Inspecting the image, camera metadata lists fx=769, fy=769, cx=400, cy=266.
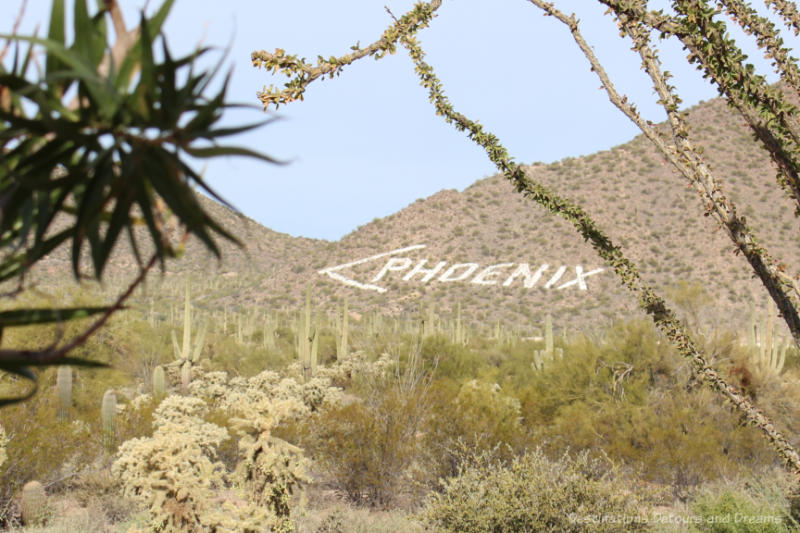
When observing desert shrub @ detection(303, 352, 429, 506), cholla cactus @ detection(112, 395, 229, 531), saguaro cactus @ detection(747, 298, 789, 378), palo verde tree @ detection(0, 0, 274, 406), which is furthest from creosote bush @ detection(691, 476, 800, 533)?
palo verde tree @ detection(0, 0, 274, 406)

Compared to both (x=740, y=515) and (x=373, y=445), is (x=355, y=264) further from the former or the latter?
(x=740, y=515)

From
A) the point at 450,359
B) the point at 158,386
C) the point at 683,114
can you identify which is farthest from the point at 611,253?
the point at 450,359

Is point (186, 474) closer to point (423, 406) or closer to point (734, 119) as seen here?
point (423, 406)

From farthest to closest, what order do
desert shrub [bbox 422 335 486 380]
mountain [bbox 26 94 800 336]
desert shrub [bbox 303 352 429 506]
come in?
mountain [bbox 26 94 800 336] < desert shrub [bbox 422 335 486 380] < desert shrub [bbox 303 352 429 506]

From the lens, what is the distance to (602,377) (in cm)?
1541

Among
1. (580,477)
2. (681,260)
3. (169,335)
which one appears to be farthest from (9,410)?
(681,260)

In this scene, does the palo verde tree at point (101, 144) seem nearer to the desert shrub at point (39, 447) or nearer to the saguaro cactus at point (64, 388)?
the desert shrub at point (39, 447)

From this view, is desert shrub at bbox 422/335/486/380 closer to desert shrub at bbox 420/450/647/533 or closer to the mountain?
desert shrub at bbox 420/450/647/533

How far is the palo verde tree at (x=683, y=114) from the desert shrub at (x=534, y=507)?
3.18m

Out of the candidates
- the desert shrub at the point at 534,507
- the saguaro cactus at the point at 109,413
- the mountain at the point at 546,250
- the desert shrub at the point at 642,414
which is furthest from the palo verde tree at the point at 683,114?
the mountain at the point at 546,250

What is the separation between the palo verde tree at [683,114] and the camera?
5.17 metres

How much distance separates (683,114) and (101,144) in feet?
16.3

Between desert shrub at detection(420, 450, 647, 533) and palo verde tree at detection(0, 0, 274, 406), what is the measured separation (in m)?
7.80

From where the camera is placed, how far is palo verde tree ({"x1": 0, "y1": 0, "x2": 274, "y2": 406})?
1.44 metres
